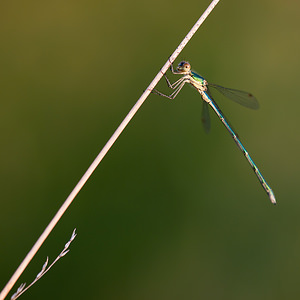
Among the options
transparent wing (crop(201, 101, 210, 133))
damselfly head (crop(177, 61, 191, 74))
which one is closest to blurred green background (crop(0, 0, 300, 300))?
transparent wing (crop(201, 101, 210, 133))

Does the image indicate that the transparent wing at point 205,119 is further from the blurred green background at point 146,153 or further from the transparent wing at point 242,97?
the blurred green background at point 146,153

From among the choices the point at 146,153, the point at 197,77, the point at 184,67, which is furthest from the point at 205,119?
the point at 146,153

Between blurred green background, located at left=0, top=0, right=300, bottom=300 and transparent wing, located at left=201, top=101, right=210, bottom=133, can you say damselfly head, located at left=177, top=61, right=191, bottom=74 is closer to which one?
transparent wing, located at left=201, top=101, right=210, bottom=133

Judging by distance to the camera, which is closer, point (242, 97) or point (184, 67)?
point (184, 67)

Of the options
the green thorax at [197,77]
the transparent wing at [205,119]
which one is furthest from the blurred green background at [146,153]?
the green thorax at [197,77]

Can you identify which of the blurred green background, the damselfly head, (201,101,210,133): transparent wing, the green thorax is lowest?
the blurred green background

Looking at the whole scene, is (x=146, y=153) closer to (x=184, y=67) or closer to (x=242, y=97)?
(x=242, y=97)

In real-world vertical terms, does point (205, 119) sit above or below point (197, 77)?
below

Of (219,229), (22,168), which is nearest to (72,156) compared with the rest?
(22,168)
